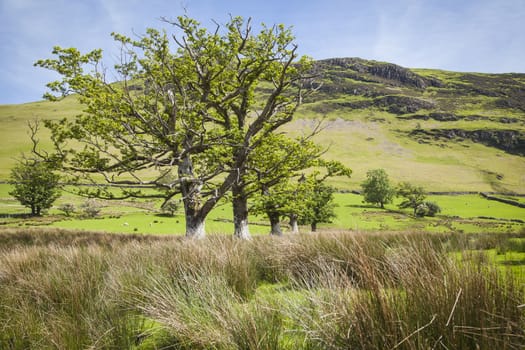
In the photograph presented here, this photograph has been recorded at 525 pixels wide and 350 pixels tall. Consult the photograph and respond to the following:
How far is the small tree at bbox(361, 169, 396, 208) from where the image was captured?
7869cm

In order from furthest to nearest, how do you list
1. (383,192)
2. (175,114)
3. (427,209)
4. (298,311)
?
(383,192) → (427,209) → (175,114) → (298,311)

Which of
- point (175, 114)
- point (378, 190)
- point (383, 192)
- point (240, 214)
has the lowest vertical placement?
point (383, 192)

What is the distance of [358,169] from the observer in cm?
15050

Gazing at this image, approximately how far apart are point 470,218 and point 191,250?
74988 mm

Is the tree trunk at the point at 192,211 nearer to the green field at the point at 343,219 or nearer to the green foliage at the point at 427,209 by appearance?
the green field at the point at 343,219

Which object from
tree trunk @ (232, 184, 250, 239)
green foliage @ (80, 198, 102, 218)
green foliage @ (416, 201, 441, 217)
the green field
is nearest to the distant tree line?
the green field

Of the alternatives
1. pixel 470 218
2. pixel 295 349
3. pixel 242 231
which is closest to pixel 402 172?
pixel 470 218

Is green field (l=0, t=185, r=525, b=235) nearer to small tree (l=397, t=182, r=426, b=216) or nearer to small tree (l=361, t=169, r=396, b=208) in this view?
small tree (l=361, t=169, r=396, b=208)

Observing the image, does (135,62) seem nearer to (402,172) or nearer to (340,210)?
(340,210)

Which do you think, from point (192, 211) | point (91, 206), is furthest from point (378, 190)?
point (91, 206)

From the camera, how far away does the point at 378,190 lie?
78.8 metres

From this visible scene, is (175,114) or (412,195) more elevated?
(175,114)

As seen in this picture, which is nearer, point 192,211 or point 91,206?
point 91,206

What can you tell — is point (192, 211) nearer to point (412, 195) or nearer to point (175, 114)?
point (175, 114)
